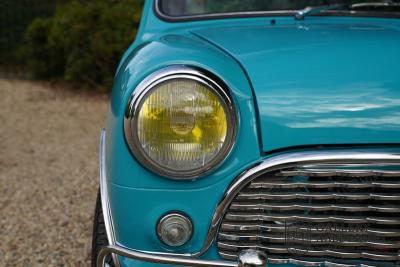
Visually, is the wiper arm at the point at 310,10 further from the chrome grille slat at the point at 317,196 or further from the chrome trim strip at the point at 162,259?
the chrome trim strip at the point at 162,259

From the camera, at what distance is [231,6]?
253 cm

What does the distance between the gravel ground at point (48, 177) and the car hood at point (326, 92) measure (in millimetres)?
1859

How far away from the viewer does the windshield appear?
98.0 inches

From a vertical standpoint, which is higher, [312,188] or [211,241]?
[312,188]

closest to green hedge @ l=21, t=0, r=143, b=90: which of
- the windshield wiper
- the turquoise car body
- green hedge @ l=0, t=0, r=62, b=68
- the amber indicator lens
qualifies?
green hedge @ l=0, t=0, r=62, b=68

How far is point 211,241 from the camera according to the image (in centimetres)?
154

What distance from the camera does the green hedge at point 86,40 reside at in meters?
7.90

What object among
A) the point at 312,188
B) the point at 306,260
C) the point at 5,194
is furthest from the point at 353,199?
the point at 5,194

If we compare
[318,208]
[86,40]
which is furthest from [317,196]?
[86,40]

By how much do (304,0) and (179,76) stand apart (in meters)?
1.29

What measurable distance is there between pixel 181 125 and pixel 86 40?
22.9ft

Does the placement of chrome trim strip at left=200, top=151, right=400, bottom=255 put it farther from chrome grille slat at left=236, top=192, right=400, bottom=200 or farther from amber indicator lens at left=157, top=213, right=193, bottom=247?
amber indicator lens at left=157, top=213, right=193, bottom=247

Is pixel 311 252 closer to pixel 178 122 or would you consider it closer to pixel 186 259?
pixel 186 259

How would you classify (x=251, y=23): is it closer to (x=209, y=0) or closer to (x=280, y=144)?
(x=209, y=0)
